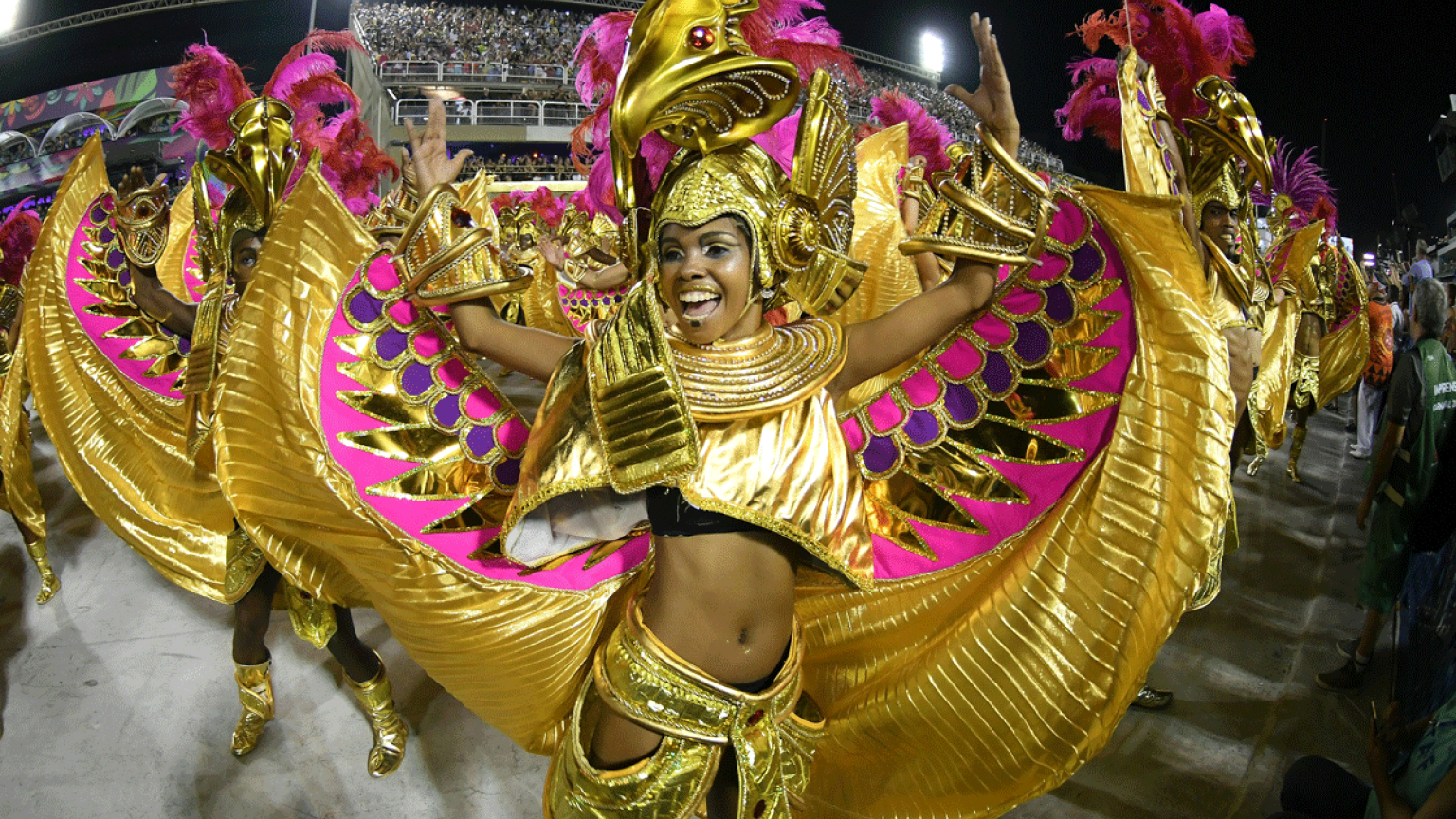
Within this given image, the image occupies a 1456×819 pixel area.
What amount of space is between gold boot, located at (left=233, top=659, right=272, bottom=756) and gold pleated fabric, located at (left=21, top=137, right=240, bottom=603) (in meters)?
0.74

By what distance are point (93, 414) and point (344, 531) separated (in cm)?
259

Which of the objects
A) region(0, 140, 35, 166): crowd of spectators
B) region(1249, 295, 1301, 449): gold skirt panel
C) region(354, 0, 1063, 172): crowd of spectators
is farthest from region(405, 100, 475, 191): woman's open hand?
region(354, 0, 1063, 172): crowd of spectators

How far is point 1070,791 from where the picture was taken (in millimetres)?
2678

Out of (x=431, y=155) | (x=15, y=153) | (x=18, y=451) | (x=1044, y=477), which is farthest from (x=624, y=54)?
(x=15, y=153)

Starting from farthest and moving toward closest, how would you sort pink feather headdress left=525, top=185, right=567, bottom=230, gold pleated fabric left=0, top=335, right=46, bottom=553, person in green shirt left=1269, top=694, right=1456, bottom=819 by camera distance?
pink feather headdress left=525, top=185, right=567, bottom=230
gold pleated fabric left=0, top=335, right=46, bottom=553
person in green shirt left=1269, top=694, right=1456, bottom=819

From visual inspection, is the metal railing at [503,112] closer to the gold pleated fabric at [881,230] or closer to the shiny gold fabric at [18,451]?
the shiny gold fabric at [18,451]

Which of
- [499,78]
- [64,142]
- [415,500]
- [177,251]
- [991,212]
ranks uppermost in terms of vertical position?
[991,212]

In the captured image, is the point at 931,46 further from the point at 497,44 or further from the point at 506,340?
the point at 497,44

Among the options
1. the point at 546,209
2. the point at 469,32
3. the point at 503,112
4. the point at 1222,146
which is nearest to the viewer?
the point at 1222,146

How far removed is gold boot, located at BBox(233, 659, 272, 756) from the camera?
119 inches

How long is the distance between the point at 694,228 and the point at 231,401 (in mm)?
1320

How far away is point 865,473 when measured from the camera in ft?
6.40

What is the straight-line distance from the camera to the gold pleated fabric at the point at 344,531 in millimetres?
1938

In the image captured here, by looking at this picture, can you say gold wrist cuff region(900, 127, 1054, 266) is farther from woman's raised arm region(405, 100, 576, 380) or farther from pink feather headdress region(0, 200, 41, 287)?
pink feather headdress region(0, 200, 41, 287)
